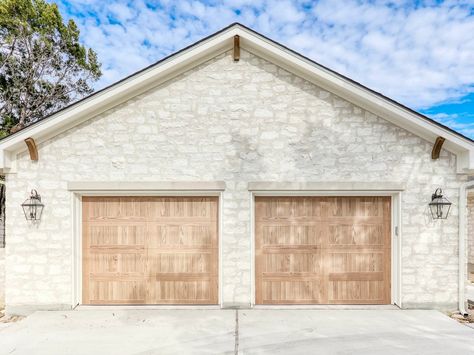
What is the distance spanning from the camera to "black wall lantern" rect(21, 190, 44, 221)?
5.46 m

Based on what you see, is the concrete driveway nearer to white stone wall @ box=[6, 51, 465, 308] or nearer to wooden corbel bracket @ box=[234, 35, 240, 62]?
white stone wall @ box=[6, 51, 465, 308]

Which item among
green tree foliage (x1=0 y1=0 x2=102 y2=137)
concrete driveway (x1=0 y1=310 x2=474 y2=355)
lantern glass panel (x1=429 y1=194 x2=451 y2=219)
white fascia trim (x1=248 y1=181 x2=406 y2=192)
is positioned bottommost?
concrete driveway (x1=0 y1=310 x2=474 y2=355)

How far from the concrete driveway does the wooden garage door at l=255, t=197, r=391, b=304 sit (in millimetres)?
408

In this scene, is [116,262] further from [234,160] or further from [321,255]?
[321,255]

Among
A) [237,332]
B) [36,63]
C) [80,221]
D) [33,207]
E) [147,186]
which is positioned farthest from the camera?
[36,63]

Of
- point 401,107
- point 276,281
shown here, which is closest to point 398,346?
point 276,281

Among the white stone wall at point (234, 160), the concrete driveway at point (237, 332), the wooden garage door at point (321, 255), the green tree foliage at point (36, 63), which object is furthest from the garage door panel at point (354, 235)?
the green tree foliage at point (36, 63)

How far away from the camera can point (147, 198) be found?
5.85m

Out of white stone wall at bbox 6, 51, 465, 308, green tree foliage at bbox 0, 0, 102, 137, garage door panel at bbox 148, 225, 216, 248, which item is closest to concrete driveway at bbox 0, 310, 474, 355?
white stone wall at bbox 6, 51, 465, 308

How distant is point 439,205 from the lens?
549cm

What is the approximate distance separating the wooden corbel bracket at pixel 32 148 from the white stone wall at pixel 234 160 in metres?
0.10

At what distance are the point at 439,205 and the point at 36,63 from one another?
1824cm

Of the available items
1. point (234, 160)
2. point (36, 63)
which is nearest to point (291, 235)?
point (234, 160)

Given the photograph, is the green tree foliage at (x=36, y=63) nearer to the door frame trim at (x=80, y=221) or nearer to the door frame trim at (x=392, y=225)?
the door frame trim at (x=80, y=221)
